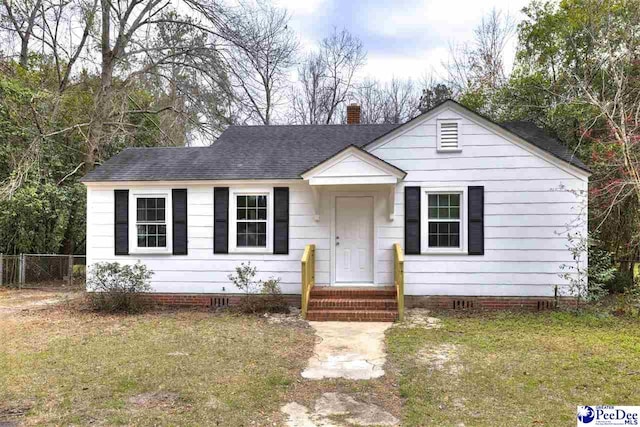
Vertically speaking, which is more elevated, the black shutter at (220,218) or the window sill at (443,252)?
the black shutter at (220,218)

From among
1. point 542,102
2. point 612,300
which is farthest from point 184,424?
point 542,102

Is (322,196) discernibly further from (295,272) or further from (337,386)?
(337,386)

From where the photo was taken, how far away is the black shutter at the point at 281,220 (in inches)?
402

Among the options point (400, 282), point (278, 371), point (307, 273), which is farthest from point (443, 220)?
point (278, 371)

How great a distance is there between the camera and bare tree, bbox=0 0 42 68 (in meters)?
16.2

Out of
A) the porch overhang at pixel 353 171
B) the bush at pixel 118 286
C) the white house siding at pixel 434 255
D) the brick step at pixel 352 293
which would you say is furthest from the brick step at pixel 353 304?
the bush at pixel 118 286

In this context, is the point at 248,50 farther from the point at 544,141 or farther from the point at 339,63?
the point at 339,63

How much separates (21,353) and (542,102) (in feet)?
47.9

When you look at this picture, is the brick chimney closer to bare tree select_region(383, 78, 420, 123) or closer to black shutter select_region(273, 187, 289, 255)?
black shutter select_region(273, 187, 289, 255)

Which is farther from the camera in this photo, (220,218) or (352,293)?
(220,218)

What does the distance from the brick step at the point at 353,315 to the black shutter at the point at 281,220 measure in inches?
70.3

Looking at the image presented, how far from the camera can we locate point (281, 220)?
1024 cm

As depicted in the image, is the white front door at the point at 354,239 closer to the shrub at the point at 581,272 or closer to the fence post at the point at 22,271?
the shrub at the point at 581,272

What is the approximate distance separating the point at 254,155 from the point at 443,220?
4742 mm
